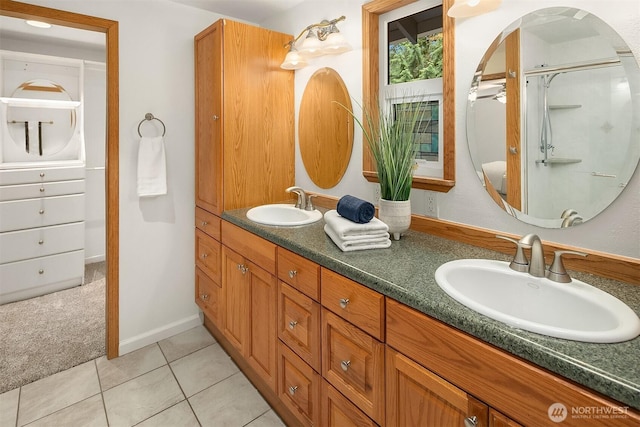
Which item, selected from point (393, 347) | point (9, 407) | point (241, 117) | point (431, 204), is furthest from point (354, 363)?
point (9, 407)

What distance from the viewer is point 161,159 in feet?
7.54

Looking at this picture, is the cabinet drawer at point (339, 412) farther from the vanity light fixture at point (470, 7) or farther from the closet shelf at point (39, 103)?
the closet shelf at point (39, 103)

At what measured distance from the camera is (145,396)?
75.3 inches

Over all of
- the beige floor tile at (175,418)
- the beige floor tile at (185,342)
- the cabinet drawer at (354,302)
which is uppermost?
the cabinet drawer at (354,302)

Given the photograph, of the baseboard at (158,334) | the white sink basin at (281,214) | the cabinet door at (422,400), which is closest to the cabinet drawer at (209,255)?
the white sink basin at (281,214)

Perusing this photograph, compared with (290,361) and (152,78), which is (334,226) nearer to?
(290,361)

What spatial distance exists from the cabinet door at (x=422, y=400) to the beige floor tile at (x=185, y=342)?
1.68 metres

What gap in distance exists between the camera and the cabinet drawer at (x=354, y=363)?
43.9 inches

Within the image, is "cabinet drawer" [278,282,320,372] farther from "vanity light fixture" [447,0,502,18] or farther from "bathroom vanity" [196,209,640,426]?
"vanity light fixture" [447,0,502,18]

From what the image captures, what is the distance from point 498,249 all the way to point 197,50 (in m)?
2.22

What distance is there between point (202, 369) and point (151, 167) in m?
1.31

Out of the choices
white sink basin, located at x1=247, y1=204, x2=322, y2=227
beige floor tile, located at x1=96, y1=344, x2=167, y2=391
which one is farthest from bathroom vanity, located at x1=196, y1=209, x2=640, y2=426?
beige floor tile, located at x1=96, y1=344, x2=167, y2=391

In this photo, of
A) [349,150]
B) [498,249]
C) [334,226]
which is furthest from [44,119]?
[498,249]

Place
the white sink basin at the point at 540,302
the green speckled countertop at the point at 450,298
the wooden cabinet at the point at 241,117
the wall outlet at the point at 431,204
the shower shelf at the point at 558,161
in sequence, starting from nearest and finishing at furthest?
the green speckled countertop at the point at 450,298 → the white sink basin at the point at 540,302 → the shower shelf at the point at 558,161 → the wall outlet at the point at 431,204 → the wooden cabinet at the point at 241,117
